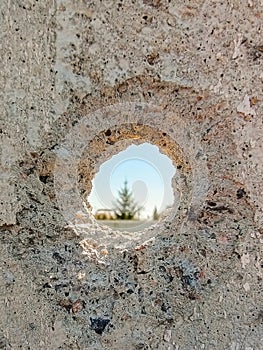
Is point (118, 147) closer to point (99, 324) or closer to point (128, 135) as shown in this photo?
point (128, 135)

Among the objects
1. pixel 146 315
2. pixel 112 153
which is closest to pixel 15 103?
pixel 112 153

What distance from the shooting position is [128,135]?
96 centimetres

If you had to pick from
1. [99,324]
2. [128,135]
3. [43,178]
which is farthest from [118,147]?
[99,324]

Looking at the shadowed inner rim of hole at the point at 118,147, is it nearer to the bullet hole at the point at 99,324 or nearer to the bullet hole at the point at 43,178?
the bullet hole at the point at 43,178

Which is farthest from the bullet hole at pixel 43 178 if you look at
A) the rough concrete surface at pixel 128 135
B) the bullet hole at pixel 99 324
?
the bullet hole at pixel 99 324

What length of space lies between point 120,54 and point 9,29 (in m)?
0.20

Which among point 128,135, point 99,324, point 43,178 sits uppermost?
point 128,135

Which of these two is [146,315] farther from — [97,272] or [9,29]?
[9,29]

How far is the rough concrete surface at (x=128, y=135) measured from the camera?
3.01 feet

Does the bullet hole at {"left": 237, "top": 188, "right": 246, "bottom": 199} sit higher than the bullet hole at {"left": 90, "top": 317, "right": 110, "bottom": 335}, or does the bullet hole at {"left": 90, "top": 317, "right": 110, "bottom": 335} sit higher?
the bullet hole at {"left": 237, "top": 188, "right": 246, "bottom": 199}

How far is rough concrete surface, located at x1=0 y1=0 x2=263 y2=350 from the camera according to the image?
0.92m

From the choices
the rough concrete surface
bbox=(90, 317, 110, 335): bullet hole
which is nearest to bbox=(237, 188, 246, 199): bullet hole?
the rough concrete surface

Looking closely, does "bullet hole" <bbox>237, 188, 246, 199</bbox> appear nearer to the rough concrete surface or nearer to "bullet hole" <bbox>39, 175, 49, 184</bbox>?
the rough concrete surface

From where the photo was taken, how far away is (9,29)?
91 centimetres
